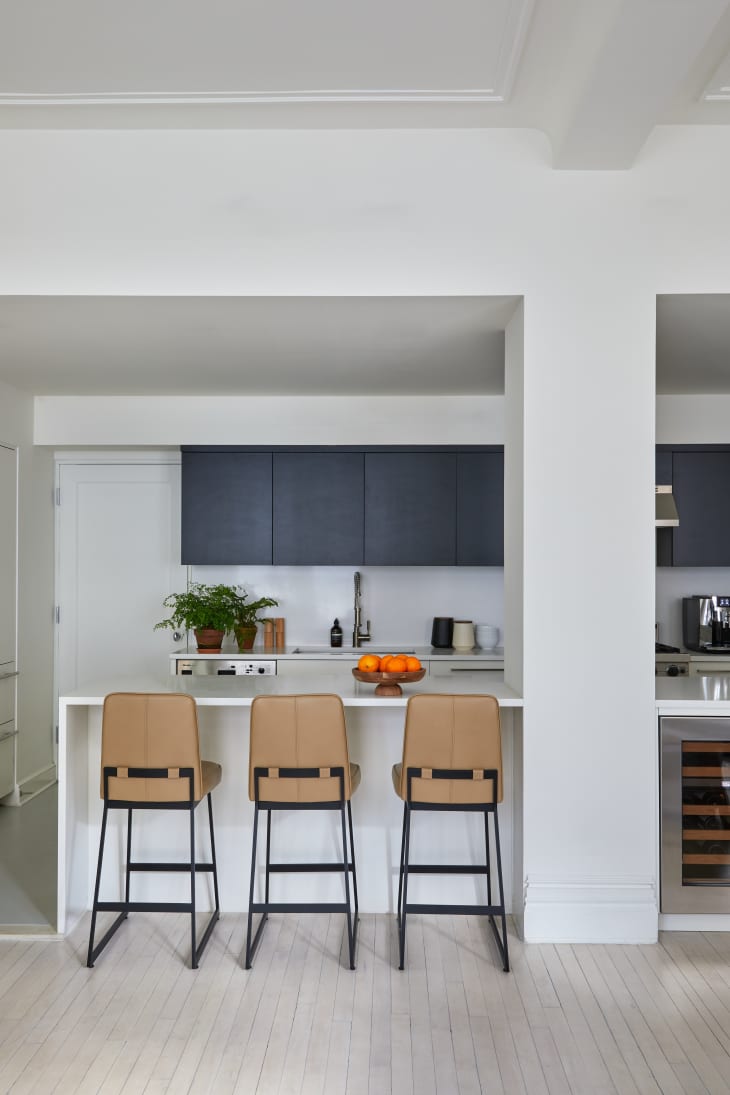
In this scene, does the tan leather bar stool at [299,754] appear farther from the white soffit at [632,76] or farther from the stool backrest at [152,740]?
the white soffit at [632,76]

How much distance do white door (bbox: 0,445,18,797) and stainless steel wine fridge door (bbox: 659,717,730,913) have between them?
147 inches

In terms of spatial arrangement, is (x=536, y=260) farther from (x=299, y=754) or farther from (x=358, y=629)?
(x=358, y=629)

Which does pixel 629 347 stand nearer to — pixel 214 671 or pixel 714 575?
pixel 714 575

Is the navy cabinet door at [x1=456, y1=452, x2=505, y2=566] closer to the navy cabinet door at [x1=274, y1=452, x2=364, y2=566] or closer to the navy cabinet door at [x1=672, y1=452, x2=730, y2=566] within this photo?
the navy cabinet door at [x1=274, y1=452, x2=364, y2=566]

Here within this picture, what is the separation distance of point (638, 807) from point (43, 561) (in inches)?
164

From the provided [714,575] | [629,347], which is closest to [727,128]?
[629,347]

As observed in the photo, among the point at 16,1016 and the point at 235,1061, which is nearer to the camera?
the point at 235,1061

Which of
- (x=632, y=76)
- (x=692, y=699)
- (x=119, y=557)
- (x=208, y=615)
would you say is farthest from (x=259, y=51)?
(x=119, y=557)

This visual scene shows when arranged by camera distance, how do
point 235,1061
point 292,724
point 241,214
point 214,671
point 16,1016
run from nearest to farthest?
point 235,1061 → point 16,1016 → point 292,724 → point 241,214 → point 214,671

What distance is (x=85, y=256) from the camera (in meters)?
3.32

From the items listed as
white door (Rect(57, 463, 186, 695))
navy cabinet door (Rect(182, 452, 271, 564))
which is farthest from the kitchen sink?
white door (Rect(57, 463, 186, 695))

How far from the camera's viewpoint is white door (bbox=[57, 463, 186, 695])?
235 inches

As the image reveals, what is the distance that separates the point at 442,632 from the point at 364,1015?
3.21 metres

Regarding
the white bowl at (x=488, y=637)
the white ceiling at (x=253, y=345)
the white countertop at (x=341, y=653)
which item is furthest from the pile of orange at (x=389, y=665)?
the white bowl at (x=488, y=637)
